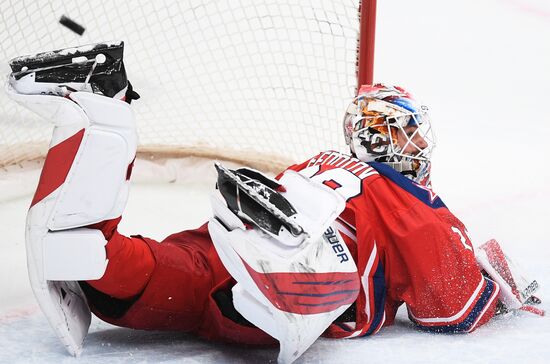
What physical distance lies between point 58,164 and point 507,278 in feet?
3.71

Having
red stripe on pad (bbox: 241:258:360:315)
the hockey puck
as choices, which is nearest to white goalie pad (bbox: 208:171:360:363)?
red stripe on pad (bbox: 241:258:360:315)

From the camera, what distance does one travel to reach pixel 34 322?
1798 millimetres

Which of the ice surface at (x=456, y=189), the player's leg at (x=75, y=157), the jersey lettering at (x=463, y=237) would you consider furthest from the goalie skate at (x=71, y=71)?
the jersey lettering at (x=463, y=237)

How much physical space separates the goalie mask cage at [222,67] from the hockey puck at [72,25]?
83 mm

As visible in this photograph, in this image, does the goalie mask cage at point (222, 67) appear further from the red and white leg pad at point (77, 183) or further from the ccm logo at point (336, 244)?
the red and white leg pad at point (77, 183)

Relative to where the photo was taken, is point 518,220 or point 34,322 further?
point 518,220

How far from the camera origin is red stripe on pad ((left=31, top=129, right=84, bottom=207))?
1.36 meters

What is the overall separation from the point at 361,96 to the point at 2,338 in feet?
3.24

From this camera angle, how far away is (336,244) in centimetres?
154

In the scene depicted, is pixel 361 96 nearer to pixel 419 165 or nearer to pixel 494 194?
pixel 419 165

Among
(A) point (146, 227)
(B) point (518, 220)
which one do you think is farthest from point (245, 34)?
(B) point (518, 220)

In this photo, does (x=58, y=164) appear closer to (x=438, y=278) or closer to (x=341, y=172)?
(x=341, y=172)

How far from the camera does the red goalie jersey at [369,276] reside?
1606 millimetres

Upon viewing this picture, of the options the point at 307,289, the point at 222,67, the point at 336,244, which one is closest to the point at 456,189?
the point at 222,67
